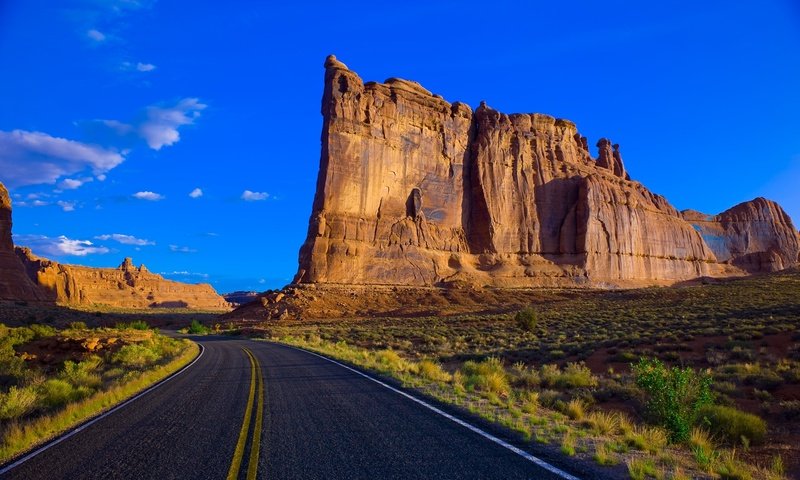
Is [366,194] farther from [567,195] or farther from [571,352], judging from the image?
[571,352]

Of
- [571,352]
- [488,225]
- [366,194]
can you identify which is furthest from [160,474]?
[488,225]

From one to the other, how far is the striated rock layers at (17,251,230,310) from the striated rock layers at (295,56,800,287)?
175ft

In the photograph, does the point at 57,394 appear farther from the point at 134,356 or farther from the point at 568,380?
the point at 568,380

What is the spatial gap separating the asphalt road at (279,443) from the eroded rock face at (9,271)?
68.7m

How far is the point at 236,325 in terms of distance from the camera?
55.8 metres

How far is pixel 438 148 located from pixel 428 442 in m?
80.2

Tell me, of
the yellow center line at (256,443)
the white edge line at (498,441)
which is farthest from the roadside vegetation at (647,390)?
the yellow center line at (256,443)

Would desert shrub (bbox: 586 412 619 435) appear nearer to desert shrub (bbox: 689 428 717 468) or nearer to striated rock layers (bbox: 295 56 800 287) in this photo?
desert shrub (bbox: 689 428 717 468)

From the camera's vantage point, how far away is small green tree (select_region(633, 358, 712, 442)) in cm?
801

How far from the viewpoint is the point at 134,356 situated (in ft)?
66.7

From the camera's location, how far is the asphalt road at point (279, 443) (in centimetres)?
548

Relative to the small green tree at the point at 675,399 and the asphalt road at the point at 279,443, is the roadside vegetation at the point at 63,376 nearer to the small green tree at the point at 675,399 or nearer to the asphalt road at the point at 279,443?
the asphalt road at the point at 279,443

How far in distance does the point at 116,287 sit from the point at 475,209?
296 ft

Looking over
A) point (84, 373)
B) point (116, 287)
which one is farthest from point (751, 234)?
point (116, 287)
